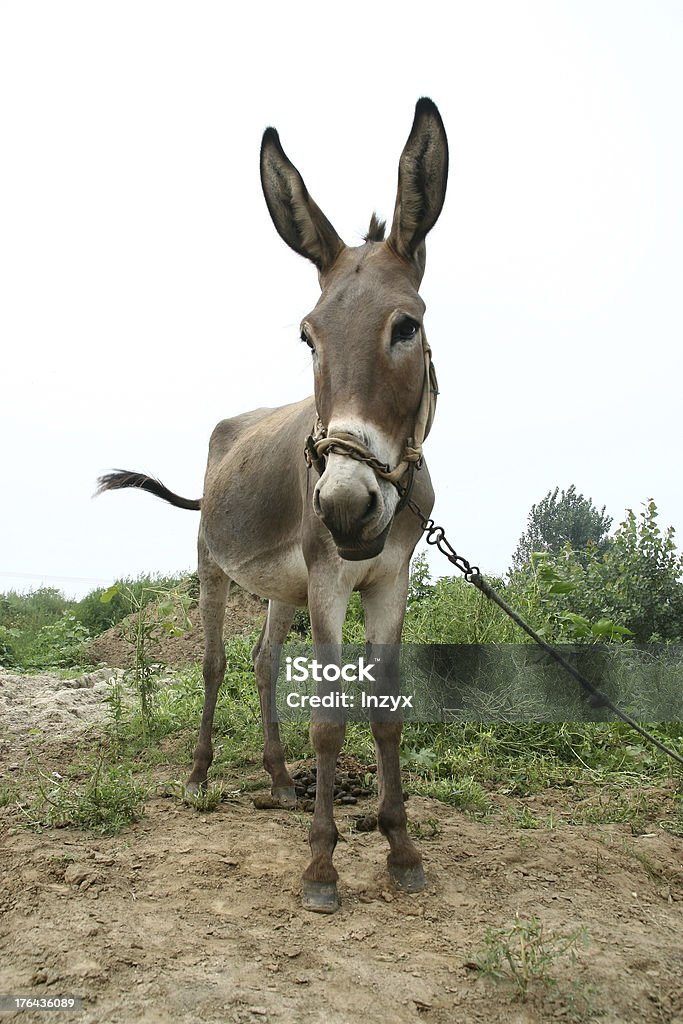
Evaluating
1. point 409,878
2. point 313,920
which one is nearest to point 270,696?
point 409,878

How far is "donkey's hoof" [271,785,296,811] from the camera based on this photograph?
4.84 meters

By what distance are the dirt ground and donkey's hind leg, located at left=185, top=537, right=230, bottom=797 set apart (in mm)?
546

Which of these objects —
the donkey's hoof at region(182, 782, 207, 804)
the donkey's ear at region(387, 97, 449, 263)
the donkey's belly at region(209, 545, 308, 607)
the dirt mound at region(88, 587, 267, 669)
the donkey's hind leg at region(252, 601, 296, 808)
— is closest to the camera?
the donkey's ear at region(387, 97, 449, 263)

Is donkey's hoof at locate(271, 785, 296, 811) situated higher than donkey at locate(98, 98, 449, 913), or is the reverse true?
donkey at locate(98, 98, 449, 913)

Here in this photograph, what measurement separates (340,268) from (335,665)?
1.71 metres

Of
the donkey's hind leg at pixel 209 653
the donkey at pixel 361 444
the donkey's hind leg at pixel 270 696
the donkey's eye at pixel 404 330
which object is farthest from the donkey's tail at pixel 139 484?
the donkey's eye at pixel 404 330

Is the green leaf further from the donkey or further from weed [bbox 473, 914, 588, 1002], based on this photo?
weed [bbox 473, 914, 588, 1002]

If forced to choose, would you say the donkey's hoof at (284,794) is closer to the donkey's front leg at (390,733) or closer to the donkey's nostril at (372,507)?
the donkey's front leg at (390,733)

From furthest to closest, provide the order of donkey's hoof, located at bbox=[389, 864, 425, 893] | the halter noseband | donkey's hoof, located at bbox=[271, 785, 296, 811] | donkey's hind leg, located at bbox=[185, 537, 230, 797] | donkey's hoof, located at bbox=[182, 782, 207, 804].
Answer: donkey's hind leg, located at bbox=[185, 537, 230, 797], donkey's hoof, located at bbox=[271, 785, 296, 811], donkey's hoof, located at bbox=[182, 782, 207, 804], donkey's hoof, located at bbox=[389, 864, 425, 893], the halter noseband

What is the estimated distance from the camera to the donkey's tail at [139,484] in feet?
21.9

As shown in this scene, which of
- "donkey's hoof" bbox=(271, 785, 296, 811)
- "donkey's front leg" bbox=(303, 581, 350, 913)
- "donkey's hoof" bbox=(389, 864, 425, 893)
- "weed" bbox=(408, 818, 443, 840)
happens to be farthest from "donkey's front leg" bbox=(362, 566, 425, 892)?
"donkey's hoof" bbox=(271, 785, 296, 811)

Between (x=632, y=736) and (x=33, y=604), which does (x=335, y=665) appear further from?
(x=33, y=604)

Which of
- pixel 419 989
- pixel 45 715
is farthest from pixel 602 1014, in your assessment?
pixel 45 715

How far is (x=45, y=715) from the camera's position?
675 cm
